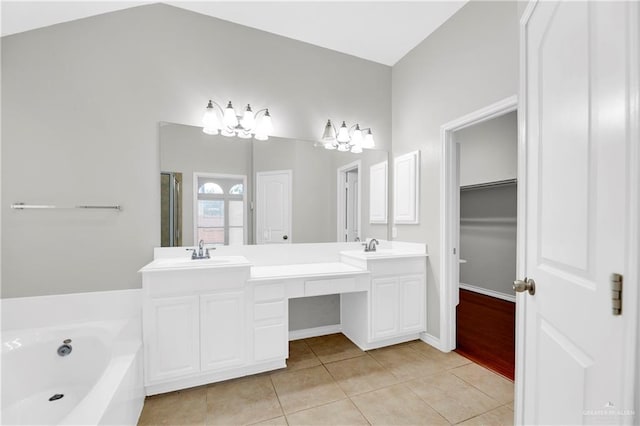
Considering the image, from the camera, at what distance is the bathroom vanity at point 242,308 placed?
6.22ft

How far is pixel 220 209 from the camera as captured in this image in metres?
2.52

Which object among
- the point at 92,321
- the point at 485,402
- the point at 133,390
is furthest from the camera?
the point at 92,321

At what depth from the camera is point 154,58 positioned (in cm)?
231

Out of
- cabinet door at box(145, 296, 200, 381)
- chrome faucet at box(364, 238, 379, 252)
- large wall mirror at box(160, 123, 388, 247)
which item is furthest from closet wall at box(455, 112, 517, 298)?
cabinet door at box(145, 296, 200, 381)

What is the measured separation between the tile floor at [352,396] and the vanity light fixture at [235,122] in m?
1.98

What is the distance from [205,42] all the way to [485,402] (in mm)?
3446

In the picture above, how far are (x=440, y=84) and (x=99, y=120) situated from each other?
2853 mm

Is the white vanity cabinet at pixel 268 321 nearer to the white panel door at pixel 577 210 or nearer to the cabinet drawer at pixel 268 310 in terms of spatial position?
the cabinet drawer at pixel 268 310

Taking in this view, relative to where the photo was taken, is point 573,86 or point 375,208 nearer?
point 573,86

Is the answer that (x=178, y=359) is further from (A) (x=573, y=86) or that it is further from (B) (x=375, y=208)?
(A) (x=573, y=86)

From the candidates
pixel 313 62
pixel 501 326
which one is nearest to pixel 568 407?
pixel 501 326

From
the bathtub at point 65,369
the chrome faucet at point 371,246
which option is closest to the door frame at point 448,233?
the chrome faucet at point 371,246

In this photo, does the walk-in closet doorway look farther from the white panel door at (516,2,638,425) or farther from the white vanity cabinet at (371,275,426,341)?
the white panel door at (516,2,638,425)

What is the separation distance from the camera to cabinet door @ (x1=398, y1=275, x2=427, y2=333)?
268cm
